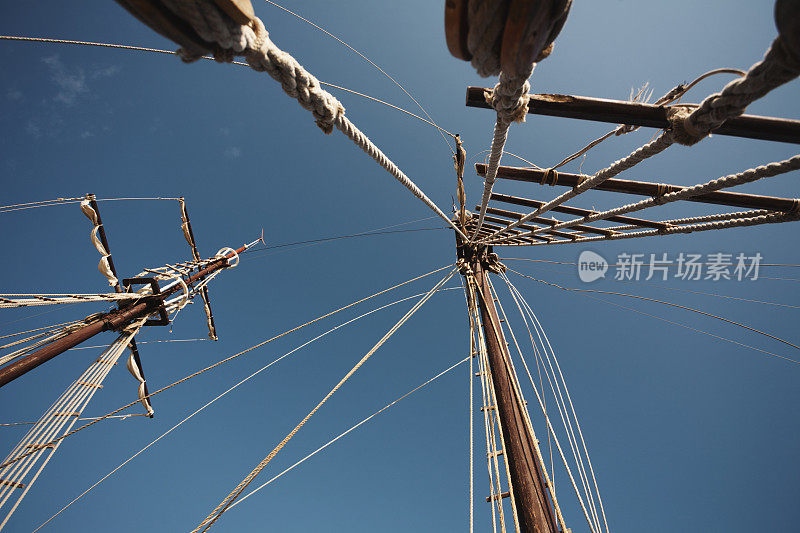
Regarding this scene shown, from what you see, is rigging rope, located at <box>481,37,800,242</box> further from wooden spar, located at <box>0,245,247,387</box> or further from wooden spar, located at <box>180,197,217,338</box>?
wooden spar, located at <box>180,197,217,338</box>

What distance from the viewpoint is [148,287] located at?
288 inches

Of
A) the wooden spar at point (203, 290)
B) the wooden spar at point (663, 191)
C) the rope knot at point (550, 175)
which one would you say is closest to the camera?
the wooden spar at point (663, 191)

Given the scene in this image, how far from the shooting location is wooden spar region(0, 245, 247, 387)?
439 cm

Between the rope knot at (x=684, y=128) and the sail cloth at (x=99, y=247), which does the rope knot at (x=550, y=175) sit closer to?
the rope knot at (x=684, y=128)

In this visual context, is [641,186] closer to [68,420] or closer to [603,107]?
[603,107]

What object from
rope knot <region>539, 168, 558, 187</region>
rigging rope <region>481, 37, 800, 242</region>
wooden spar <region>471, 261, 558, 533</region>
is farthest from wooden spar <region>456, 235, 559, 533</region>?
rigging rope <region>481, 37, 800, 242</region>

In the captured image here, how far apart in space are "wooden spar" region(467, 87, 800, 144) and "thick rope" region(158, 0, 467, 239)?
3.52ft

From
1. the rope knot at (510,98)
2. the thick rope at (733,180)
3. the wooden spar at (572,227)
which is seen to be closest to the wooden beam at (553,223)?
the wooden spar at (572,227)

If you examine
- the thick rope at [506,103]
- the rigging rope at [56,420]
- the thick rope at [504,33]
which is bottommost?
the rigging rope at [56,420]

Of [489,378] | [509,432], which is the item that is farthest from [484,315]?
[509,432]

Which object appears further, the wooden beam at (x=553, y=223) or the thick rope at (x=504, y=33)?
the wooden beam at (x=553, y=223)

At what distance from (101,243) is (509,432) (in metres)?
9.94

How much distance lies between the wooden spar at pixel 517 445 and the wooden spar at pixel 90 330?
7119mm

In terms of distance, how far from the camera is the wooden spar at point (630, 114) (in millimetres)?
1826
